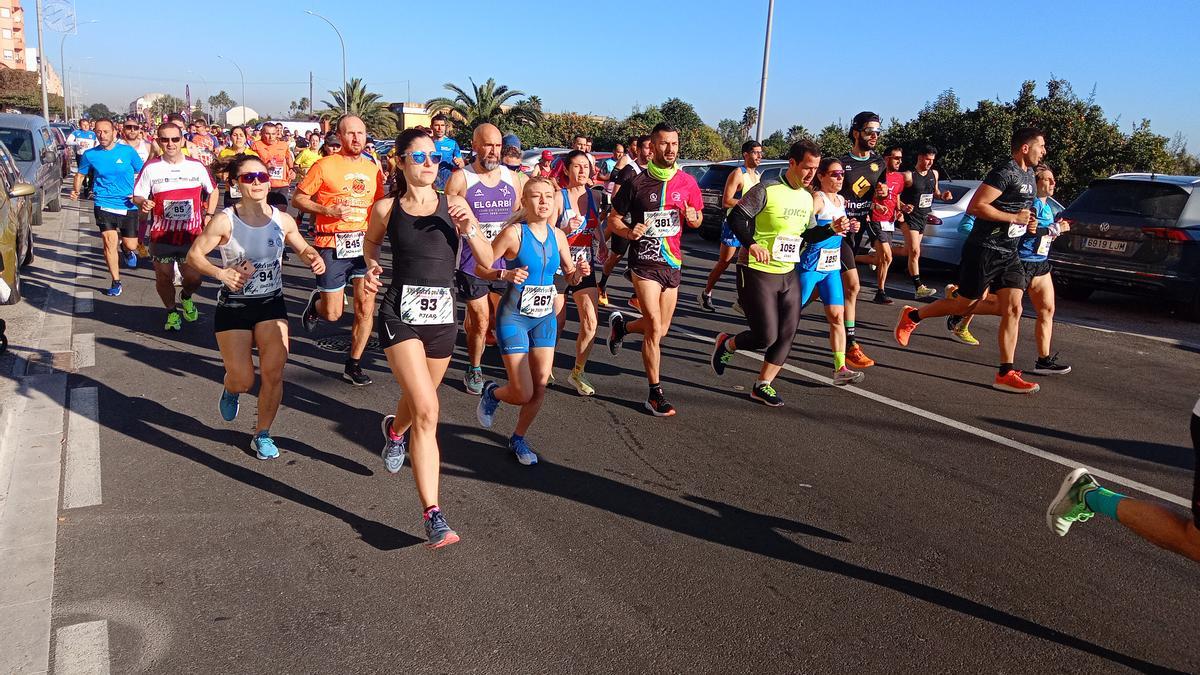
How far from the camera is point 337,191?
7.09 metres

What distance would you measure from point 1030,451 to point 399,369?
12.8 feet

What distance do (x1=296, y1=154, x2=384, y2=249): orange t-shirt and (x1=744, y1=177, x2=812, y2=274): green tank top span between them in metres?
3.05

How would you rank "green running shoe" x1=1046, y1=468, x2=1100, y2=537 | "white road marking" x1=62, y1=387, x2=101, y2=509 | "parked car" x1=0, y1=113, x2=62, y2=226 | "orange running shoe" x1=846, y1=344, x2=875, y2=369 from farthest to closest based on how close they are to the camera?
"parked car" x1=0, y1=113, x2=62, y2=226, "orange running shoe" x1=846, y1=344, x2=875, y2=369, "white road marking" x1=62, y1=387, x2=101, y2=509, "green running shoe" x1=1046, y1=468, x2=1100, y2=537

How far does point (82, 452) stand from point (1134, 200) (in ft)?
35.3

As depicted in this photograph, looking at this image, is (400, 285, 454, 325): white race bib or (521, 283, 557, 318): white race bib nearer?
(400, 285, 454, 325): white race bib

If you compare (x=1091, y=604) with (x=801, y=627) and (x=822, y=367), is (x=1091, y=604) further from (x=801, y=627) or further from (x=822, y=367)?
(x=822, y=367)

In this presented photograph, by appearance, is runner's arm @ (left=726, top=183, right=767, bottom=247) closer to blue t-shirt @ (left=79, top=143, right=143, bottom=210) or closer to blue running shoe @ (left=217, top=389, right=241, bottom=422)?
blue running shoe @ (left=217, top=389, right=241, bottom=422)

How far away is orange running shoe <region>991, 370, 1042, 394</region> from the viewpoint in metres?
7.00

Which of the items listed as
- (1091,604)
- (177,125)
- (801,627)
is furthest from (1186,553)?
(177,125)

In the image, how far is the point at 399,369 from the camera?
13.6ft

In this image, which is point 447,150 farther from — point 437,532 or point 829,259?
point 437,532

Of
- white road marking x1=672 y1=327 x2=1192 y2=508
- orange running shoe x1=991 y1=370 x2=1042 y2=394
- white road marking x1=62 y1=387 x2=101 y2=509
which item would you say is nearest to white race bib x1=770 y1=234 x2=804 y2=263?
white road marking x1=672 y1=327 x2=1192 y2=508

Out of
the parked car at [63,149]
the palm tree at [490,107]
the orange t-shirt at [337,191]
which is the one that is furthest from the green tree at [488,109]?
the orange t-shirt at [337,191]

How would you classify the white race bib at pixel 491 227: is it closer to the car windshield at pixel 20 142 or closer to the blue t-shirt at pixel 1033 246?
the blue t-shirt at pixel 1033 246
